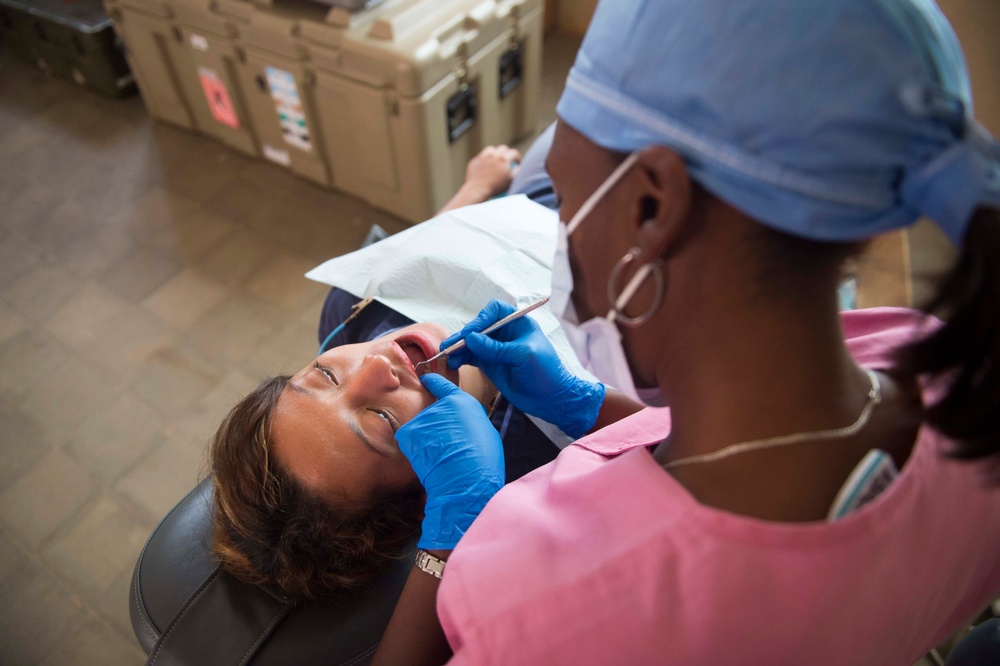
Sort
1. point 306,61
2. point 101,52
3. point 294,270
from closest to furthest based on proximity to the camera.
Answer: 1. point 306,61
2. point 294,270
3. point 101,52

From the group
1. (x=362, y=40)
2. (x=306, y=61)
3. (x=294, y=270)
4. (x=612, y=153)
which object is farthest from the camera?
(x=294, y=270)

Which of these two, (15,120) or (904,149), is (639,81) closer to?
(904,149)

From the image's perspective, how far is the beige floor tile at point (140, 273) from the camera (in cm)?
241

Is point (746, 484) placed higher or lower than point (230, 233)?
higher

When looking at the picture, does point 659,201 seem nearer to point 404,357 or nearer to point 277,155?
point 404,357

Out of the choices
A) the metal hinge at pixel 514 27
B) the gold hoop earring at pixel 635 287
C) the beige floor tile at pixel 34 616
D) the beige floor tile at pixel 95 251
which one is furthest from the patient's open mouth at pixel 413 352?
the beige floor tile at pixel 95 251

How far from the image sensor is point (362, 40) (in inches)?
77.7

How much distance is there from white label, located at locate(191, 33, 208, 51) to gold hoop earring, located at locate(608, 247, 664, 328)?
2.39 meters

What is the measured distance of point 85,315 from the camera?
7.67ft

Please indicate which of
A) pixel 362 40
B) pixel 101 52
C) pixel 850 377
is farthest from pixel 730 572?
pixel 101 52

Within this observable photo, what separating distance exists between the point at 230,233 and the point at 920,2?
2573 mm

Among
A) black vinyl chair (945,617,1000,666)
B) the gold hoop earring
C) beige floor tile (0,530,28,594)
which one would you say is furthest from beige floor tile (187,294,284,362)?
black vinyl chair (945,617,1000,666)

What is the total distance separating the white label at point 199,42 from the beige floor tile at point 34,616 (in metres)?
1.94

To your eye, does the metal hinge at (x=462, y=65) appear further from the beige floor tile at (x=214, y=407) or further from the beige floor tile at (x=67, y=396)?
the beige floor tile at (x=67, y=396)
